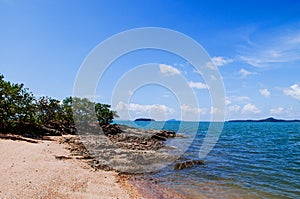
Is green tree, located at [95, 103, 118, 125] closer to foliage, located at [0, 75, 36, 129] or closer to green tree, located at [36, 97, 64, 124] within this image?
green tree, located at [36, 97, 64, 124]

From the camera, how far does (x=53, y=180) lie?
13602 mm

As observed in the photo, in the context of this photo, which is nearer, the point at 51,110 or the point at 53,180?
the point at 53,180

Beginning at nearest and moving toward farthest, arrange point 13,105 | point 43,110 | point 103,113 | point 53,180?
point 53,180 < point 13,105 < point 43,110 < point 103,113

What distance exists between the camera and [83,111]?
59.8m

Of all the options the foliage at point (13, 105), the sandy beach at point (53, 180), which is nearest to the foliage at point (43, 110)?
the foliage at point (13, 105)

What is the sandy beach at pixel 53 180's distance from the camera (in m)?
11.5

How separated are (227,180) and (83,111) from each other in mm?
46317

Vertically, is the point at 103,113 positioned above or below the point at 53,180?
above

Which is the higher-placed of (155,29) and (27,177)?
(155,29)

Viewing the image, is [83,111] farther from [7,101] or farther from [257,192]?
[257,192]

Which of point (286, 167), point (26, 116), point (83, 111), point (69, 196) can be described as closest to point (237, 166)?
point (286, 167)

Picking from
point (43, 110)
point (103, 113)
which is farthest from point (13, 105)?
point (103, 113)

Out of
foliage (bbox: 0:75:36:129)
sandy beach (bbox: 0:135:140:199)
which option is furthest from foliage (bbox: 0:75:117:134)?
sandy beach (bbox: 0:135:140:199)

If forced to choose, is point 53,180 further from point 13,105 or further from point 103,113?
point 103,113
